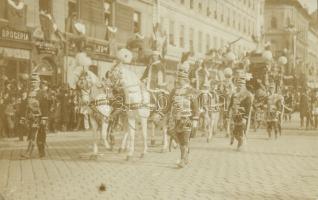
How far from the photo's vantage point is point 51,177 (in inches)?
408

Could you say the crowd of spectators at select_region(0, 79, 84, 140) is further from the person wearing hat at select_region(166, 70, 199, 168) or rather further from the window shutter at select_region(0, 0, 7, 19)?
the person wearing hat at select_region(166, 70, 199, 168)

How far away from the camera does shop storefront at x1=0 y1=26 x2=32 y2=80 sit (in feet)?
67.8

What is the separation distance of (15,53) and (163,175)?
12.4 m

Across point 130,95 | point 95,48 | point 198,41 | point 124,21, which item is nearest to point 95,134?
point 130,95

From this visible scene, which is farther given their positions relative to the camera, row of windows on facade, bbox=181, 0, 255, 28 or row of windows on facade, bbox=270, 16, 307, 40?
row of windows on facade, bbox=270, 16, 307, 40

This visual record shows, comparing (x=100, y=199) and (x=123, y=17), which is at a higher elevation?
(x=123, y=17)

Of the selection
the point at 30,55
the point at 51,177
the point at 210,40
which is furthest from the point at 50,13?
the point at 210,40

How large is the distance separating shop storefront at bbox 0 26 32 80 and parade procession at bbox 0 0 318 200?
4 centimetres

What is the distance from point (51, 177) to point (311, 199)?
4517 millimetres

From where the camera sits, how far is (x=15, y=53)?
70.5 feet

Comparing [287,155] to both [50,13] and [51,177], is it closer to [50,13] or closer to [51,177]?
[51,177]

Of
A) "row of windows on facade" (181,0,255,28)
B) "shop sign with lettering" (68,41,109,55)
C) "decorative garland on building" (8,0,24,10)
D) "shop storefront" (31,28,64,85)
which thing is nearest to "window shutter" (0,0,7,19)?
"decorative garland on building" (8,0,24,10)

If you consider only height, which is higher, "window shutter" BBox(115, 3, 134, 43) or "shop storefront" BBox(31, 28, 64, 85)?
"window shutter" BBox(115, 3, 134, 43)

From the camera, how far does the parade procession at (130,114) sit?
10.2 m
